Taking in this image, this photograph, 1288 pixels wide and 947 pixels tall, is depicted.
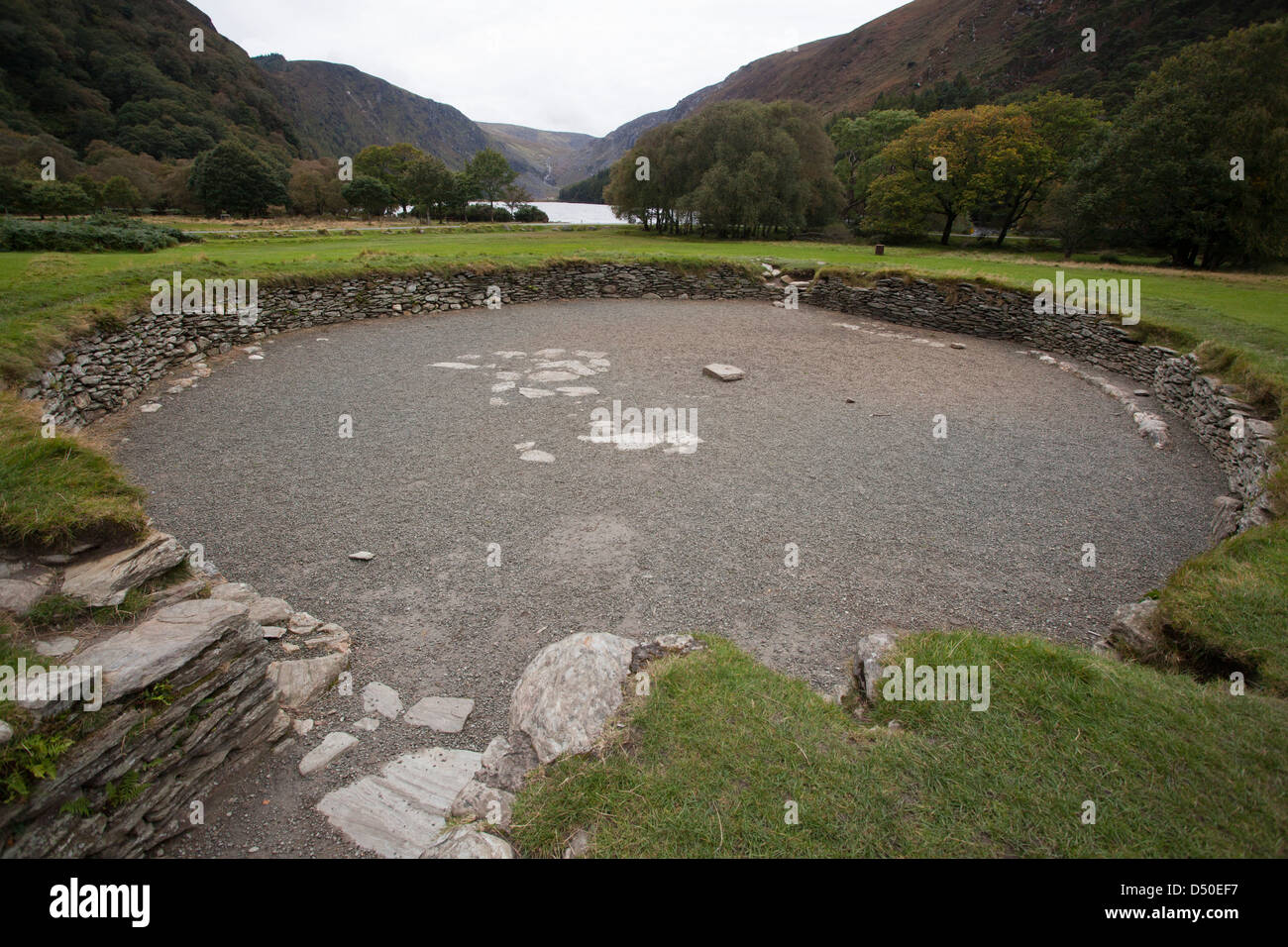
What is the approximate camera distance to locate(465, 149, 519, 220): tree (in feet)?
269

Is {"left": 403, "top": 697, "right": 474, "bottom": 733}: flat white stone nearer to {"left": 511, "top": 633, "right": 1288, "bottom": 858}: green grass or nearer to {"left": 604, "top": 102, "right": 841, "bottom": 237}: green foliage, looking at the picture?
{"left": 511, "top": 633, "right": 1288, "bottom": 858}: green grass

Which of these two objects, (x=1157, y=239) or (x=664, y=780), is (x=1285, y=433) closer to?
(x=664, y=780)

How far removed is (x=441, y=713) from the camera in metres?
4.50

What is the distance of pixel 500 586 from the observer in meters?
6.16

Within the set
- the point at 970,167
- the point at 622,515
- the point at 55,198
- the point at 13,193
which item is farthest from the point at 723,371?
the point at 13,193

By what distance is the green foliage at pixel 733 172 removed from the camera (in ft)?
140

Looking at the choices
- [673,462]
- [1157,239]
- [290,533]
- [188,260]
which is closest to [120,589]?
[290,533]

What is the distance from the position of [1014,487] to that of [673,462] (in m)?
5.29

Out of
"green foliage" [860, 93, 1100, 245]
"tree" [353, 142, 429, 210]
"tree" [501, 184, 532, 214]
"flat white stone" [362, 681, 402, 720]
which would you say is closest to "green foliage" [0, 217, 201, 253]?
"flat white stone" [362, 681, 402, 720]

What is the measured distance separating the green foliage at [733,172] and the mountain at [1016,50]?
42.6 m

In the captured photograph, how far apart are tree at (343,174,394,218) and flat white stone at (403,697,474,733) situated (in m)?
78.0

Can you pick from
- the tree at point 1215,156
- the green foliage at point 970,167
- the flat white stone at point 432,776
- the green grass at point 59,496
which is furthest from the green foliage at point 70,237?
the green foliage at point 970,167

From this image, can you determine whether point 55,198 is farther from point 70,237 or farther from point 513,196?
point 513,196

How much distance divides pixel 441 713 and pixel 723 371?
35.7ft
